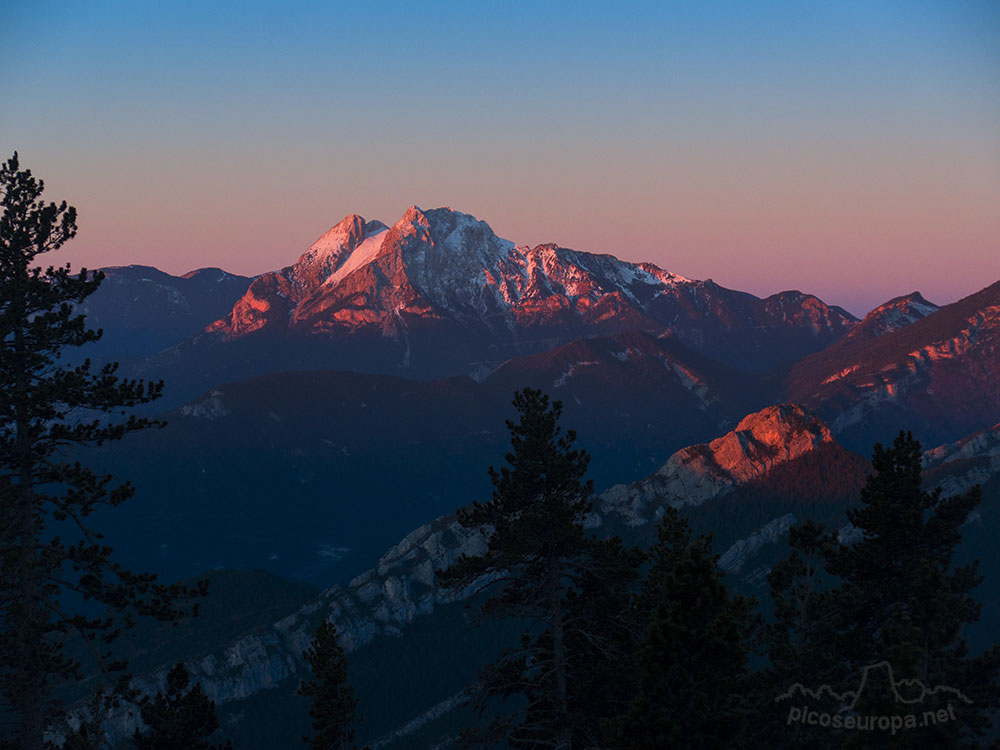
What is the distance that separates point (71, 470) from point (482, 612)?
1856 centimetres

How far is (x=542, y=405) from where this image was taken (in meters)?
46.0

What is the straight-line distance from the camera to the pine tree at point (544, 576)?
130 ft

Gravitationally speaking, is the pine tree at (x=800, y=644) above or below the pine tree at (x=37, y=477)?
below

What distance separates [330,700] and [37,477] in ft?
62.1

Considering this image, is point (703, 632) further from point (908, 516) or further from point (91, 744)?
point (91, 744)

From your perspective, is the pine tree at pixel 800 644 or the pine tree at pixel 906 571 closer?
the pine tree at pixel 906 571

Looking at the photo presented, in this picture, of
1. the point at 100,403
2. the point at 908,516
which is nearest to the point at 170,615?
the point at 100,403

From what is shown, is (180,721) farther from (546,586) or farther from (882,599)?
(882,599)

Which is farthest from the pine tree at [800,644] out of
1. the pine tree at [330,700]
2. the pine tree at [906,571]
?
the pine tree at [330,700]

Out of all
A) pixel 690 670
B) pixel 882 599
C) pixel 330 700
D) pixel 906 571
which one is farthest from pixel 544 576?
pixel 906 571

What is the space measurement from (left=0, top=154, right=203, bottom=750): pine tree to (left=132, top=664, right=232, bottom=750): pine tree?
576cm

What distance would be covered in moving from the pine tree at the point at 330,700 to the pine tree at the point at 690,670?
21.1 meters

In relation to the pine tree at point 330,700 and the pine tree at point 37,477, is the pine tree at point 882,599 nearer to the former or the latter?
the pine tree at point 330,700

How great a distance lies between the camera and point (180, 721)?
150 ft
